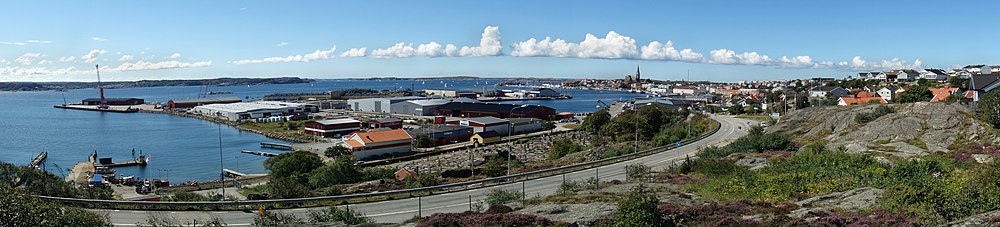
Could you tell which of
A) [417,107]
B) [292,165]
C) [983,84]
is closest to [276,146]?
[292,165]

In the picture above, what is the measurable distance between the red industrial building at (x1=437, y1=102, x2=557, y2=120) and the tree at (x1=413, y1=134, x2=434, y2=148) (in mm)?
16561

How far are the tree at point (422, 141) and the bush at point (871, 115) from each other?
20440 millimetres

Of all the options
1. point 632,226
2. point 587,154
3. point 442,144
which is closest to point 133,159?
point 442,144

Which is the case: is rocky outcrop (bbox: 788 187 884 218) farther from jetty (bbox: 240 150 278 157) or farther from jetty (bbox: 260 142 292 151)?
jetty (bbox: 260 142 292 151)

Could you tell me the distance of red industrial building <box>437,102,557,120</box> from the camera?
5149 centimetres

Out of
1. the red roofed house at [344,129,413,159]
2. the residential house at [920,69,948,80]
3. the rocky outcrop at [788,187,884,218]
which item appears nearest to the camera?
the rocky outcrop at [788,187,884,218]

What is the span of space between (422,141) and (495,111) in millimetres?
20276

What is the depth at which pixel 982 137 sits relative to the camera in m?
14.8

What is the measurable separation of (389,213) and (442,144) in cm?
2576

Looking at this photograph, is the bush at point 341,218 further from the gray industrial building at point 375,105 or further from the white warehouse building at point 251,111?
the gray industrial building at point 375,105

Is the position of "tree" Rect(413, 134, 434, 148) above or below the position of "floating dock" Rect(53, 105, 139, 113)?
above

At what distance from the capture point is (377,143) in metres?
30.4

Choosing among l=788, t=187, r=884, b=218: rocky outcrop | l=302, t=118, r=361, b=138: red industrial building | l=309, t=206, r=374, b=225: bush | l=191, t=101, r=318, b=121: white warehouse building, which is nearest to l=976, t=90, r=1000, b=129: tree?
l=788, t=187, r=884, b=218: rocky outcrop

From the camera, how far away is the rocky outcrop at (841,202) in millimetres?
7180
